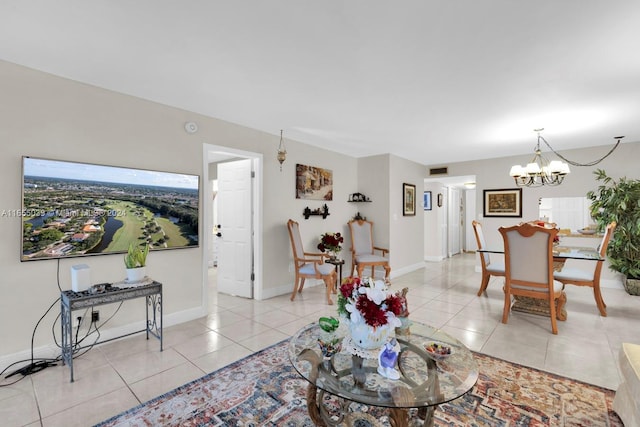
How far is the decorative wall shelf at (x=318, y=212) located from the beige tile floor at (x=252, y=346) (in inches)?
50.3

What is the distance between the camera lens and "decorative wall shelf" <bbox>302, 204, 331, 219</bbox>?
4902 millimetres

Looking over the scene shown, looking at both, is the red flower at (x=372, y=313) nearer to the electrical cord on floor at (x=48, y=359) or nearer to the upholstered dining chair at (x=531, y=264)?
the upholstered dining chair at (x=531, y=264)

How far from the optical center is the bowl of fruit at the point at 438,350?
1744 mm

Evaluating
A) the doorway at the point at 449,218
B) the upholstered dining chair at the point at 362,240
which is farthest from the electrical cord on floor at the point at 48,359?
the doorway at the point at 449,218

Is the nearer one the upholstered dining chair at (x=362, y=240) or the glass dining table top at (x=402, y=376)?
the glass dining table top at (x=402, y=376)

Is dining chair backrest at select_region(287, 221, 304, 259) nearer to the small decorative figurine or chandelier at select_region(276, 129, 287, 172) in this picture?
chandelier at select_region(276, 129, 287, 172)

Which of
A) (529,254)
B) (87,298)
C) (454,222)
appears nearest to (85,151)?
(87,298)

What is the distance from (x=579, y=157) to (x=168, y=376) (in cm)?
682

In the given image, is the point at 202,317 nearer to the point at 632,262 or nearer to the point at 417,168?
the point at 417,168

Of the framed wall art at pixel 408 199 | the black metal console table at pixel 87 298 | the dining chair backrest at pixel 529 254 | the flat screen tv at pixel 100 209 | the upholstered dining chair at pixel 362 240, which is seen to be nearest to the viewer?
the black metal console table at pixel 87 298

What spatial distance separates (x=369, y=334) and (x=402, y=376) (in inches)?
10.1

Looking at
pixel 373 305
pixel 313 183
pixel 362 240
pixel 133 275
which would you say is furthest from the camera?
pixel 362 240

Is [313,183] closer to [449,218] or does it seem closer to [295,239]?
[295,239]

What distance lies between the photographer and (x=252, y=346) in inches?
110
